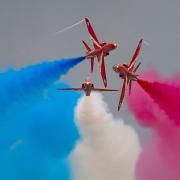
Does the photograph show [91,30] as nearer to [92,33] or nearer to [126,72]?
[92,33]

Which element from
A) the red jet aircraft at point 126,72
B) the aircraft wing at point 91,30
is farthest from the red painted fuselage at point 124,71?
the aircraft wing at point 91,30

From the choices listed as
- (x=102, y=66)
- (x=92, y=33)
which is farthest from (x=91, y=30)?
(x=102, y=66)

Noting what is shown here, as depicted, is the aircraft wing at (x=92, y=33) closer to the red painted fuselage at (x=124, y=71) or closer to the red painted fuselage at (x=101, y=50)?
the red painted fuselage at (x=101, y=50)

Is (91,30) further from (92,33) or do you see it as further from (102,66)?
(102,66)

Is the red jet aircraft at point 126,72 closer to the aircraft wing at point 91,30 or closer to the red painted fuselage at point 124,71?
the red painted fuselage at point 124,71

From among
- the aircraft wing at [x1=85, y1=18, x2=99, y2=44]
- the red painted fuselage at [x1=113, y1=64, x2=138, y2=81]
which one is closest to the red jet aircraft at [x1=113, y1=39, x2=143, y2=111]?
the red painted fuselage at [x1=113, y1=64, x2=138, y2=81]

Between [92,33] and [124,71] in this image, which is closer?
[124,71]

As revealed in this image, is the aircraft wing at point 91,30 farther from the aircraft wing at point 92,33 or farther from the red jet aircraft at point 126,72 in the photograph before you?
the red jet aircraft at point 126,72

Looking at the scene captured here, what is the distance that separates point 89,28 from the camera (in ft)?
195

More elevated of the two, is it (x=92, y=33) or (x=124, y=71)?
(x=92, y=33)

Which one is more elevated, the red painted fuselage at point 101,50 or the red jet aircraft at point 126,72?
the red painted fuselage at point 101,50

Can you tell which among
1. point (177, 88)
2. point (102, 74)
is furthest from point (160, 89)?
point (102, 74)

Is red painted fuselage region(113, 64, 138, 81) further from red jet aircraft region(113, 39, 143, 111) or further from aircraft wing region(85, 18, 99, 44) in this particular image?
aircraft wing region(85, 18, 99, 44)

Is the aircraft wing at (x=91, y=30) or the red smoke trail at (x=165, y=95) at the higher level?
the aircraft wing at (x=91, y=30)
